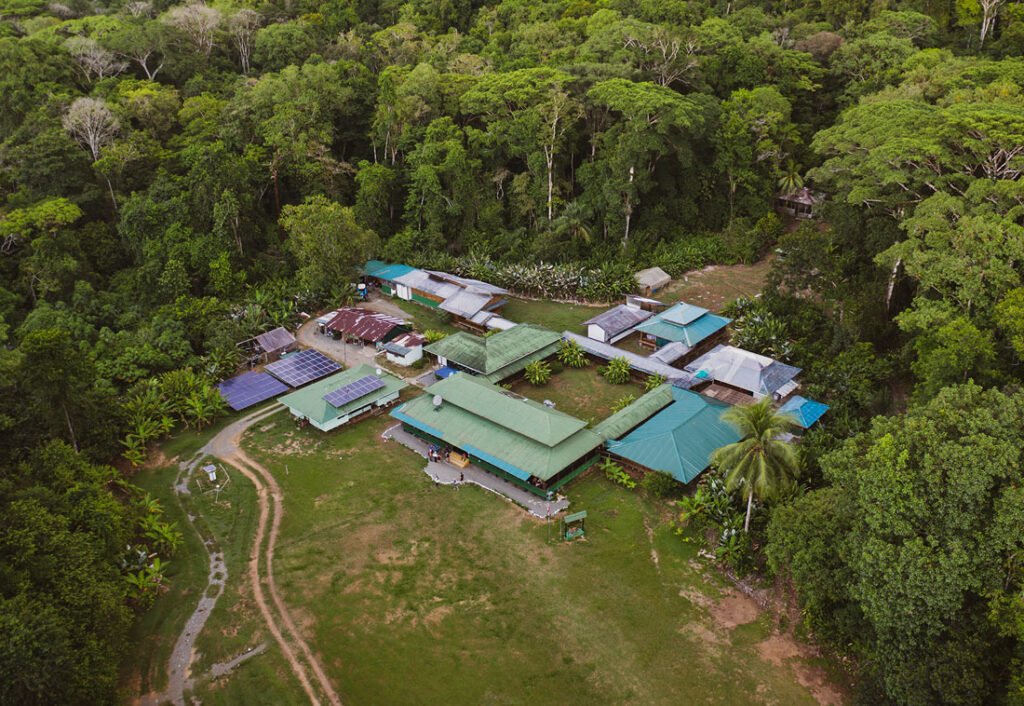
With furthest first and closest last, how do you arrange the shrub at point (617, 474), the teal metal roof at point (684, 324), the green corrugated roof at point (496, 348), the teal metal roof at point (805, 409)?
1. the teal metal roof at point (684, 324)
2. the green corrugated roof at point (496, 348)
3. the teal metal roof at point (805, 409)
4. the shrub at point (617, 474)

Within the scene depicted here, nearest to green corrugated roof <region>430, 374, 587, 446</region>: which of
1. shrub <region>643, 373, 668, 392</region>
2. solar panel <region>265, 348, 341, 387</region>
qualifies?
shrub <region>643, 373, 668, 392</region>

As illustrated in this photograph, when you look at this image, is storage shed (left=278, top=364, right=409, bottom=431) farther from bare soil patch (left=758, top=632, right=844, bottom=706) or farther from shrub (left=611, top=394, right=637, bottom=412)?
bare soil patch (left=758, top=632, right=844, bottom=706)

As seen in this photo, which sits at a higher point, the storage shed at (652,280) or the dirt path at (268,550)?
the storage shed at (652,280)

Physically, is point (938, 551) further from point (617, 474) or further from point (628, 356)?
point (628, 356)

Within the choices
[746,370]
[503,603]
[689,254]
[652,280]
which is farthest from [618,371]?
[689,254]

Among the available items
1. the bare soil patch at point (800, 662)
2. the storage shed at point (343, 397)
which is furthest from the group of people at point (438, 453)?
the bare soil patch at point (800, 662)

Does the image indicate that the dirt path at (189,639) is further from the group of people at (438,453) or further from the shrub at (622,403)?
the shrub at (622,403)
